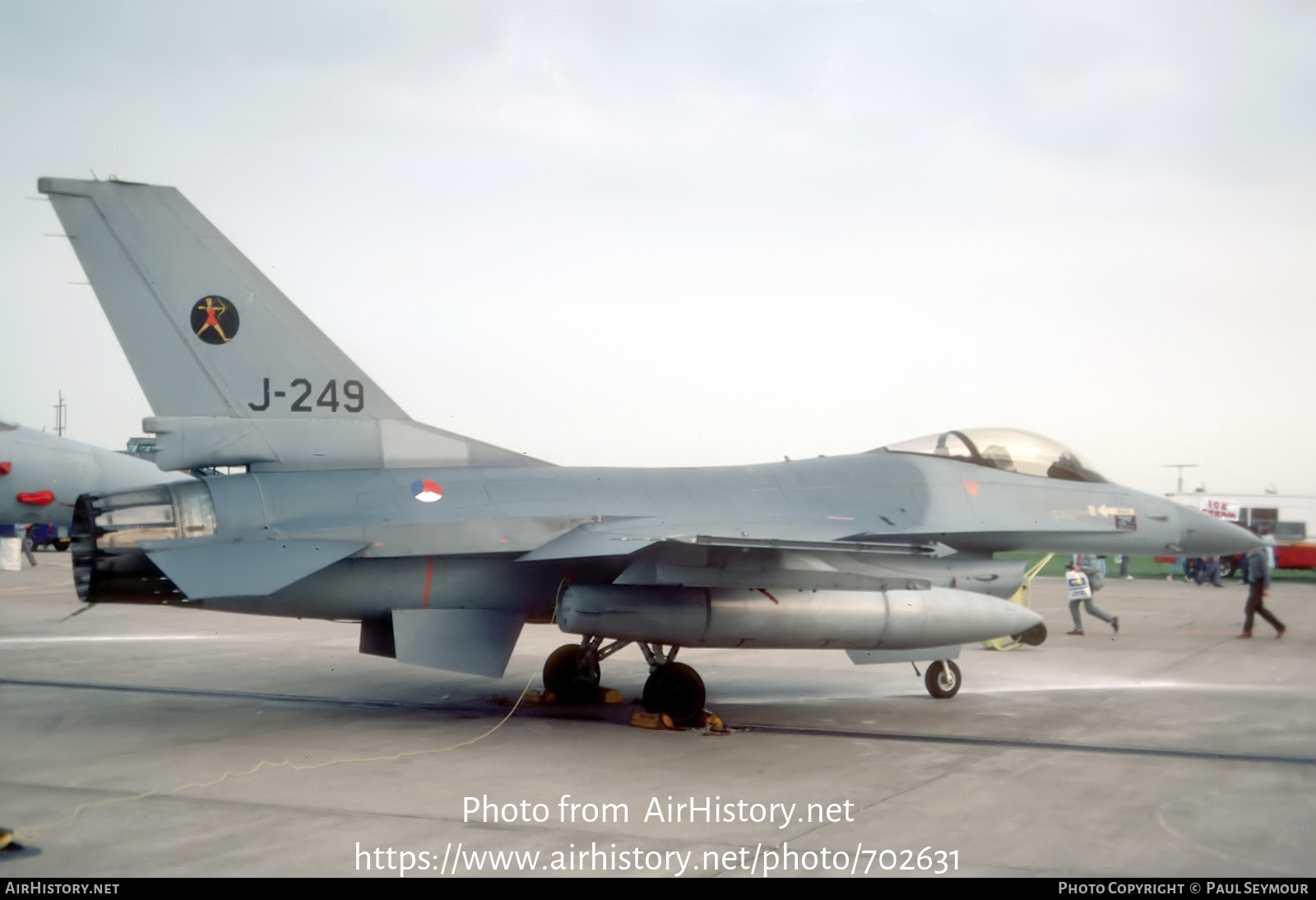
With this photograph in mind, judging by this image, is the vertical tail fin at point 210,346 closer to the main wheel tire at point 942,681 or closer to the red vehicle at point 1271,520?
the main wheel tire at point 942,681

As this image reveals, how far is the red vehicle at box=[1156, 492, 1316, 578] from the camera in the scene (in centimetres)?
3102

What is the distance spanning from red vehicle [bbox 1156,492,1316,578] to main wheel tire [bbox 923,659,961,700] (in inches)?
930

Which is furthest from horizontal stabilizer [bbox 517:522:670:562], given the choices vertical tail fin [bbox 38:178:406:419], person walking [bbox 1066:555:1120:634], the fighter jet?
person walking [bbox 1066:555:1120:634]

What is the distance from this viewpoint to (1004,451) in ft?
34.1

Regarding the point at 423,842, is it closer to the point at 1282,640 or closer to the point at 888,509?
the point at 888,509

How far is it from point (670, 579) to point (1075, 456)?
485 centimetres

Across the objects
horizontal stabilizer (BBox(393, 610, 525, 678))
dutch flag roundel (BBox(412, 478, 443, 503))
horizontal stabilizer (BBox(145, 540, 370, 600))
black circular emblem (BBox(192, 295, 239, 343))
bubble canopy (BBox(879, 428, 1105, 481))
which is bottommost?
horizontal stabilizer (BBox(393, 610, 525, 678))

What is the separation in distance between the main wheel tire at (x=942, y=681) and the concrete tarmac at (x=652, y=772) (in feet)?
0.61

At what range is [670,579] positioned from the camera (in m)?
8.12

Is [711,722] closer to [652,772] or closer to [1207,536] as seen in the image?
[652,772]

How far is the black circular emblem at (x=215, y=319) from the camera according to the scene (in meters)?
8.12

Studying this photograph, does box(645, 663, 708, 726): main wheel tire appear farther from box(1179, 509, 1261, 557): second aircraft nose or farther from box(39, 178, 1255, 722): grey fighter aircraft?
box(1179, 509, 1261, 557): second aircraft nose

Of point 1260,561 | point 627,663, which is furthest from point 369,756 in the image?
point 1260,561

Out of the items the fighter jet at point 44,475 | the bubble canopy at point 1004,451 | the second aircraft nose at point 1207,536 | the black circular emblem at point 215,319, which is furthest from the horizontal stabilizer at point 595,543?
the second aircraft nose at point 1207,536
